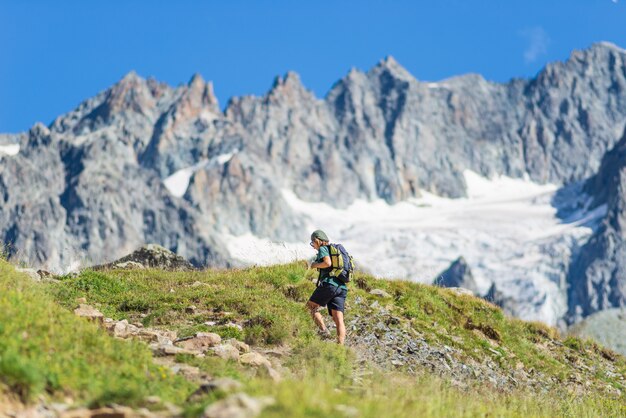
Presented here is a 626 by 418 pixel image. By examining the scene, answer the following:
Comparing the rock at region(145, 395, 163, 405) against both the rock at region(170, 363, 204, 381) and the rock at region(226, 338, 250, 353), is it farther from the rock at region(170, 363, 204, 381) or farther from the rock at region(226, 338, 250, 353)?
the rock at region(226, 338, 250, 353)

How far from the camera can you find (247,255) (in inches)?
1001

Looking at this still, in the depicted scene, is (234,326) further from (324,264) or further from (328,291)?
(324,264)

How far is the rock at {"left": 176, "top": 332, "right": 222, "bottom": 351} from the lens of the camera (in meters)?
16.0

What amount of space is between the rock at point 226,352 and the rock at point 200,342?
0.44 m

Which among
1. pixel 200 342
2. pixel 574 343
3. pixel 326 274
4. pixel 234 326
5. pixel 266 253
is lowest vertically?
pixel 574 343

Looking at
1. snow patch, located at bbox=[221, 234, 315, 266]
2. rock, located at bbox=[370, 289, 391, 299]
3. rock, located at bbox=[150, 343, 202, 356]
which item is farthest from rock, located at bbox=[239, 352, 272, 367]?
snow patch, located at bbox=[221, 234, 315, 266]

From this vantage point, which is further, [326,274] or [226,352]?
[326,274]

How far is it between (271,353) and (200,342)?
72.6 inches

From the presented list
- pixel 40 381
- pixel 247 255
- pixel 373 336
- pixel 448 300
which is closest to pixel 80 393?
pixel 40 381

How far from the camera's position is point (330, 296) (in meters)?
18.5

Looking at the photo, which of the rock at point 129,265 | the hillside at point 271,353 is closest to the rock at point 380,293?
the hillside at point 271,353

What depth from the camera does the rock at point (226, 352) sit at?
15.1 meters

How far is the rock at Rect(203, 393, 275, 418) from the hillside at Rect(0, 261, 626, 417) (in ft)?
0.08

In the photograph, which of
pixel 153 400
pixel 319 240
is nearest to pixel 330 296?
pixel 319 240
